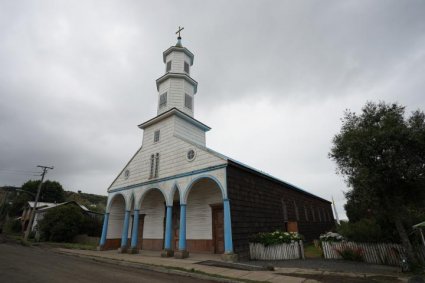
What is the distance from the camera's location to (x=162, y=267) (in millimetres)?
9844

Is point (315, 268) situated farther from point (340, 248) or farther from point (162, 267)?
point (162, 267)

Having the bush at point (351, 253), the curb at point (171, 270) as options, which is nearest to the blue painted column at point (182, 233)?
the curb at point (171, 270)

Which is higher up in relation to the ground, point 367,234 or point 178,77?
point 178,77

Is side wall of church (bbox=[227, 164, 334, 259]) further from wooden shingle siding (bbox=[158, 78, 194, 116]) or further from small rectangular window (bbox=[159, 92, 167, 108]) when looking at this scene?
small rectangular window (bbox=[159, 92, 167, 108])

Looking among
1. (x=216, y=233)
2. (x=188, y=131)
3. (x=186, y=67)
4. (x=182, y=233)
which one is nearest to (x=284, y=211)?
(x=216, y=233)

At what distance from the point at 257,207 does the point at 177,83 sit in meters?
12.6

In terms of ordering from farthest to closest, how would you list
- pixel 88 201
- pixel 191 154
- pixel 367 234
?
pixel 88 201
pixel 191 154
pixel 367 234

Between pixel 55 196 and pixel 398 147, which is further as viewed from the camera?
pixel 55 196

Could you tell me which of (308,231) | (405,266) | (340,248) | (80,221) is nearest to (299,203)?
(308,231)

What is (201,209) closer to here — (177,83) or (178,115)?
(178,115)

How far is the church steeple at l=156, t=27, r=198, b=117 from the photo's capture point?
1989cm

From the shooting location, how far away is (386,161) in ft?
31.5

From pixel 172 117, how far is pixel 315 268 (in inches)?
537

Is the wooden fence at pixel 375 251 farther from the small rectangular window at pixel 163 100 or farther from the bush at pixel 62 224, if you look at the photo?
the bush at pixel 62 224
